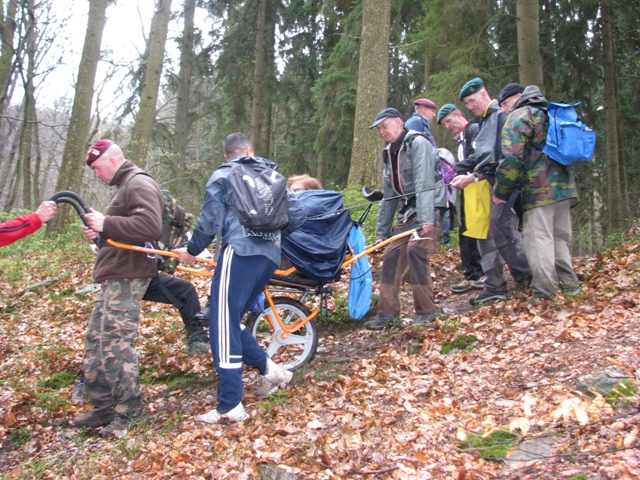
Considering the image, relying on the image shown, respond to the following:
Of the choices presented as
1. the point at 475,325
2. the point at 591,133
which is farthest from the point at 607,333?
the point at 591,133

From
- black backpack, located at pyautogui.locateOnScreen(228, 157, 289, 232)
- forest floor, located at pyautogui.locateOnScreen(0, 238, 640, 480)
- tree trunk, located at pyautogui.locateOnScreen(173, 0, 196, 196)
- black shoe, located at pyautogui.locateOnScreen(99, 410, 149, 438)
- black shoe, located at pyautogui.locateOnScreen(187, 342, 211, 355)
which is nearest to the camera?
forest floor, located at pyautogui.locateOnScreen(0, 238, 640, 480)

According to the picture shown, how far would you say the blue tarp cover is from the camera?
5.20m

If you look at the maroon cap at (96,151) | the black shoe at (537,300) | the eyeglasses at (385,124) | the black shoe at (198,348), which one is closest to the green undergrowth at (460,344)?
the black shoe at (537,300)

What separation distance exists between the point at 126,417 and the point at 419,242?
3286mm

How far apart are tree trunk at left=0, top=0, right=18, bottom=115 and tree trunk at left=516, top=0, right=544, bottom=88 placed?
42.8 ft

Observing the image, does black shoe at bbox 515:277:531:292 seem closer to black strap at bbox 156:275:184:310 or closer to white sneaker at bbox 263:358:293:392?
white sneaker at bbox 263:358:293:392

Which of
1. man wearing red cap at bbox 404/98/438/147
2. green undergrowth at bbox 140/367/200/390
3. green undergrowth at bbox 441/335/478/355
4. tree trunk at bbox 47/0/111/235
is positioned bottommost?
green undergrowth at bbox 140/367/200/390

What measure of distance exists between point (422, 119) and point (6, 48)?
14.2 meters

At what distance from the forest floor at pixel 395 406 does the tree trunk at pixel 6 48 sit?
36.0ft

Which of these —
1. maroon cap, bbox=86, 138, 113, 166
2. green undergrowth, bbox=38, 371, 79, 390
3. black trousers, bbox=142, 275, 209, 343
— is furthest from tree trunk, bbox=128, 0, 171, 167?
maroon cap, bbox=86, 138, 113, 166

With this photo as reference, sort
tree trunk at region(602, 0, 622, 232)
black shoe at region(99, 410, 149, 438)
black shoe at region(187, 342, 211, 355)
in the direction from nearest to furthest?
1. black shoe at region(99, 410, 149, 438)
2. black shoe at region(187, 342, 211, 355)
3. tree trunk at region(602, 0, 622, 232)

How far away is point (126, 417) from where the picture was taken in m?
4.67

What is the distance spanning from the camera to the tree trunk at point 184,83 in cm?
2089

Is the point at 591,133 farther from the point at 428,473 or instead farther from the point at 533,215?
the point at 428,473
